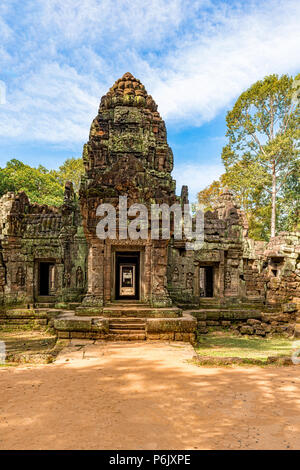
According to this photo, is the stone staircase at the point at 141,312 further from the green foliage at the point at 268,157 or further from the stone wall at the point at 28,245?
the green foliage at the point at 268,157

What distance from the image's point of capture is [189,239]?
12367mm

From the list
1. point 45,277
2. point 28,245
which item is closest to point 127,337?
point 28,245

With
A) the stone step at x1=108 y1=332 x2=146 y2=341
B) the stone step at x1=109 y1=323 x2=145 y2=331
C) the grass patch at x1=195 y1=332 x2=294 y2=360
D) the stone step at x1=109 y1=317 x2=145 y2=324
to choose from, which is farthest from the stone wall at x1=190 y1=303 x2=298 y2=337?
the stone step at x1=108 y1=332 x2=146 y2=341

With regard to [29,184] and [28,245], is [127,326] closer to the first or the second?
[28,245]

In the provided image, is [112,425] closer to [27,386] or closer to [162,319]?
[27,386]

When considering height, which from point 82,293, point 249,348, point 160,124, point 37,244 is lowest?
point 249,348

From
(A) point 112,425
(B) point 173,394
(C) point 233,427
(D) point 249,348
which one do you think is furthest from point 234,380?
(D) point 249,348

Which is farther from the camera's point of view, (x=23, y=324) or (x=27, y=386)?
(x=23, y=324)

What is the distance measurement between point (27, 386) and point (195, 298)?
811 cm

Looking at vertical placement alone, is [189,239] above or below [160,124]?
below

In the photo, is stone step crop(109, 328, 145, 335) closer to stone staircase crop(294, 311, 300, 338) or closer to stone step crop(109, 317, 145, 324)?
stone step crop(109, 317, 145, 324)

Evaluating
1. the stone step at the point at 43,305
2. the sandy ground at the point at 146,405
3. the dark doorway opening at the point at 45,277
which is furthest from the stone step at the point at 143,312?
the dark doorway opening at the point at 45,277

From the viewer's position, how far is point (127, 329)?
865cm

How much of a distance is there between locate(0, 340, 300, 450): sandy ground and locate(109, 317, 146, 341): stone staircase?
1779 mm
